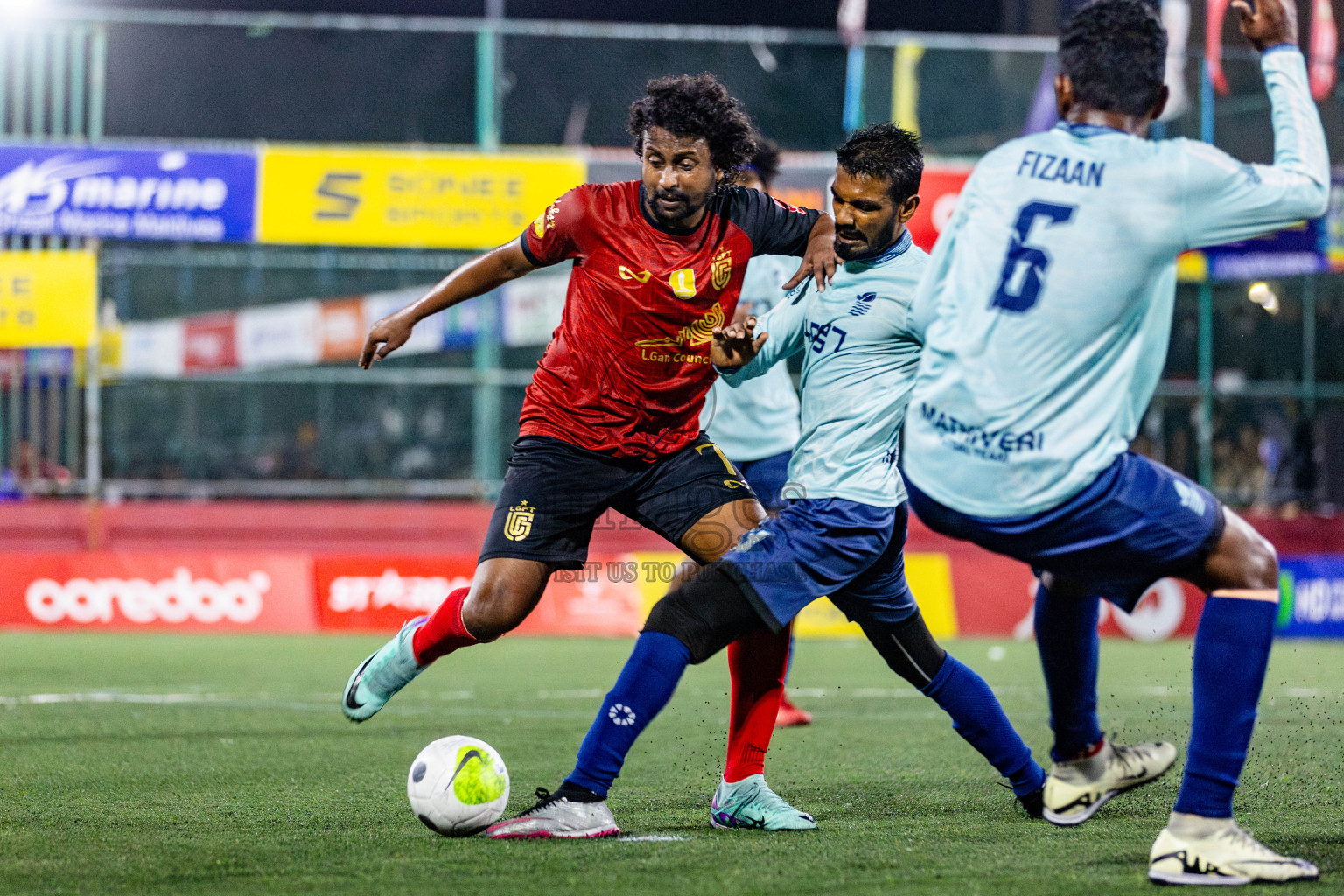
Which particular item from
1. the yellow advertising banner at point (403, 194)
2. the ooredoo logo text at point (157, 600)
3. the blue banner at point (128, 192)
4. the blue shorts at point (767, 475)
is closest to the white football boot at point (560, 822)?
the blue shorts at point (767, 475)

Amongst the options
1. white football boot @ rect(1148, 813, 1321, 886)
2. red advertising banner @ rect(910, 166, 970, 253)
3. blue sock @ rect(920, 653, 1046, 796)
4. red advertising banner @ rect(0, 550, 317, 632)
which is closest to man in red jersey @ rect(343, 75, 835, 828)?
blue sock @ rect(920, 653, 1046, 796)

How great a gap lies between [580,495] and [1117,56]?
2.15 m

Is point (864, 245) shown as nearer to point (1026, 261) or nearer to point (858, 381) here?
point (858, 381)

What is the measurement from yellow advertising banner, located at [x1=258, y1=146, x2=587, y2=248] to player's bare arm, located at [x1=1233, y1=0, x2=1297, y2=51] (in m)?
11.3

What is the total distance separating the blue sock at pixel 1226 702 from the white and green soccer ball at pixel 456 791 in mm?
1879

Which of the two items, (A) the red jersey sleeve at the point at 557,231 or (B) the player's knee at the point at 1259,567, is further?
(A) the red jersey sleeve at the point at 557,231

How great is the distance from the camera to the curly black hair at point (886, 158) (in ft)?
14.3

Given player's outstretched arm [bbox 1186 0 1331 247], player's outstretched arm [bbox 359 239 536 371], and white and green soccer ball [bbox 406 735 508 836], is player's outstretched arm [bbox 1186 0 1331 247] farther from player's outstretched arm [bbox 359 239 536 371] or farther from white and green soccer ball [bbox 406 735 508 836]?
white and green soccer ball [bbox 406 735 508 836]

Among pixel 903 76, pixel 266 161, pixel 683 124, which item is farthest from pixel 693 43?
pixel 683 124

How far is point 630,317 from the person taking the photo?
494 centimetres

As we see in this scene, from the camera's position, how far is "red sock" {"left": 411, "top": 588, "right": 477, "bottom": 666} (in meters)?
5.00

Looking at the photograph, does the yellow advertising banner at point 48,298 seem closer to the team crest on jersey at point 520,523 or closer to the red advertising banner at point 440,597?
the red advertising banner at point 440,597

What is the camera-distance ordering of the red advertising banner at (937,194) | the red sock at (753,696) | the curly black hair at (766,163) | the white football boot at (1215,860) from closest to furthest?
the white football boot at (1215,860) < the red sock at (753,696) < the curly black hair at (766,163) < the red advertising banner at (937,194)

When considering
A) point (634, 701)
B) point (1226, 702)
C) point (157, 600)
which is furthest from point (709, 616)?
point (157, 600)
